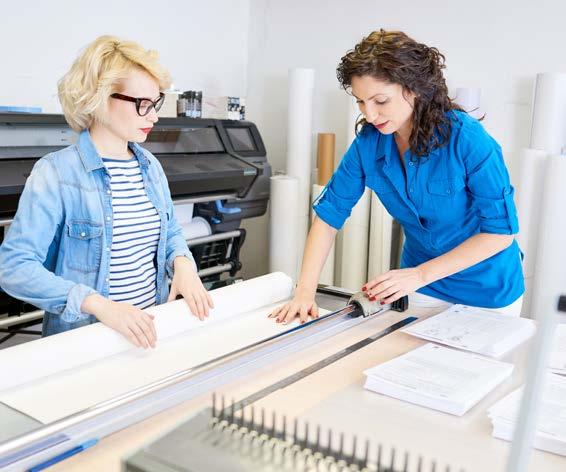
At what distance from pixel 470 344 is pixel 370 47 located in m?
0.67

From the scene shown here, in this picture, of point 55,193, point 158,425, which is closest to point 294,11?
point 55,193

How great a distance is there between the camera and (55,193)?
1.29 m

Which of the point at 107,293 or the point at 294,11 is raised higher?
the point at 294,11

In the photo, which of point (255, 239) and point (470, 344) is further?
point (255, 239)

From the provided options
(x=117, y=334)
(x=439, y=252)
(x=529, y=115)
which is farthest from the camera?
(x=529, y=115)

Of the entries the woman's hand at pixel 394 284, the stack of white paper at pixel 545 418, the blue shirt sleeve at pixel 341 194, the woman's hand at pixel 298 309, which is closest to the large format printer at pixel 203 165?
the blue shirt sleeve at pixel 341 194

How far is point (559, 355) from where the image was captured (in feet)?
3.83

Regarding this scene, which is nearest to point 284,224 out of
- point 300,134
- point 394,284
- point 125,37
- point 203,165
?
point 300,134

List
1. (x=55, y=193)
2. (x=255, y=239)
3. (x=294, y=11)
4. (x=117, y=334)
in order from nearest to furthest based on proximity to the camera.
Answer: (x=117, y=334) → (x=55, y=193) → (x=294, y=11) → (x=255, y=239)

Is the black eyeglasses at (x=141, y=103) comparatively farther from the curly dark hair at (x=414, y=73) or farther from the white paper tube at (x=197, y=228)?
the white paper tube at (x=197, y=228)

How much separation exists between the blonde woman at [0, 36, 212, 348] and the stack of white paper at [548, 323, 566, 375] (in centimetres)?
68

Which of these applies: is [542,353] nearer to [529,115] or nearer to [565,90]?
[565,90]

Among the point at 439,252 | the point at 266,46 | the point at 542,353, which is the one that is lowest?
the point at 439,252

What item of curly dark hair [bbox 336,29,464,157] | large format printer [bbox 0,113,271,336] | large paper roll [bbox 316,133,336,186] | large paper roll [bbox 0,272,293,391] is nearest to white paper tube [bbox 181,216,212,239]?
large format printer [bbox 0,113,271,336]
